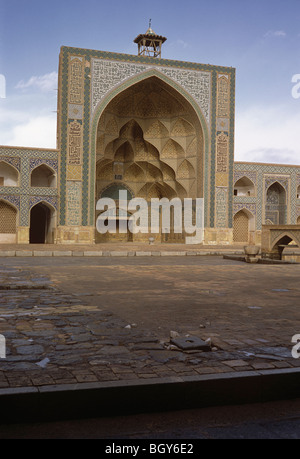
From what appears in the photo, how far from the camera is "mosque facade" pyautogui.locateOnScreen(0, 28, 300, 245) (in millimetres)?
21703

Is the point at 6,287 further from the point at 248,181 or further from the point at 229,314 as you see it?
the point at 248,181

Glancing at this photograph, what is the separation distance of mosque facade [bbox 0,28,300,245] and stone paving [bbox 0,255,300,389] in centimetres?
1756

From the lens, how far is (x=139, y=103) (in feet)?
84.5

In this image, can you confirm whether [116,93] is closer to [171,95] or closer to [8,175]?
[171,95]

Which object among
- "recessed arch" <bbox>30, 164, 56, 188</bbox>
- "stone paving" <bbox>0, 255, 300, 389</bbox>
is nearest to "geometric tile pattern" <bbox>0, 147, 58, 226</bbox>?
"recessed arch" <bbox>30, 164, 56, 188</bbox>

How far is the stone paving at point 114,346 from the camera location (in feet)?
8.36

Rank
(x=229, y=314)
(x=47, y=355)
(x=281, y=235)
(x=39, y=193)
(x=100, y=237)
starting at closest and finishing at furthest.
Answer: (x=47, y=355), (x=229, y=314), (x=281, y=235), (x=39, y=193), (x=100, y=237)

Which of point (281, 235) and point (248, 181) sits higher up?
point (248, 181)

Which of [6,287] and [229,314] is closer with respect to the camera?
[229,314]

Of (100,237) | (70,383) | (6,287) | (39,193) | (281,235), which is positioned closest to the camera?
(70,383)

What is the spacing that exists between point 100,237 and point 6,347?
23.4 metres

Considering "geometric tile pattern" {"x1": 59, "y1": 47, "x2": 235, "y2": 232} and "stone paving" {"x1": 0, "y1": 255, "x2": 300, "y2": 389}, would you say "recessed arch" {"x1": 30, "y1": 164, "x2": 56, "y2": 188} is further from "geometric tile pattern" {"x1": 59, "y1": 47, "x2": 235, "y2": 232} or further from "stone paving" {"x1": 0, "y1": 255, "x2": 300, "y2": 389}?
"stone paving" {"x1": 0, "y1": 255, "x2": 300, "y2": 389}

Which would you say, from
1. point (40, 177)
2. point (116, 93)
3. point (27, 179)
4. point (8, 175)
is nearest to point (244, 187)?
point (116, 93)

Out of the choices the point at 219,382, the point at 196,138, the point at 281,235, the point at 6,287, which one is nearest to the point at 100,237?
the point at 196,138
